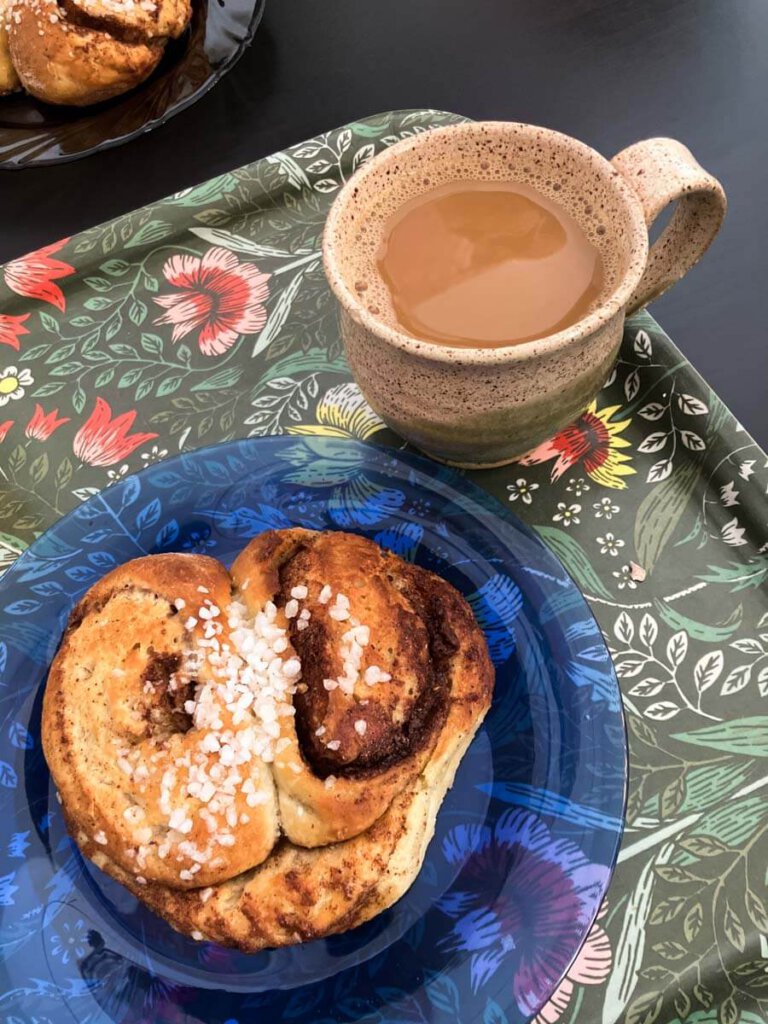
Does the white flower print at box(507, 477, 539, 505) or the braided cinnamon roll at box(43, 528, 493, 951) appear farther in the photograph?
the white flower print at box(507, 477, 539, 505)

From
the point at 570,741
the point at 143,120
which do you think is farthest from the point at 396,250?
the point at 143,120

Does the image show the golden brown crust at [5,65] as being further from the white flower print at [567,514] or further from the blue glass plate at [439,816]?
the white flower print at [567,514]

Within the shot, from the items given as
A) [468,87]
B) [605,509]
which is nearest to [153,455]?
[605,509]

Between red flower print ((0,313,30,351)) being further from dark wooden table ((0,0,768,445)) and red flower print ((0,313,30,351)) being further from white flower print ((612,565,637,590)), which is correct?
white flower print ((612,565,637,590))

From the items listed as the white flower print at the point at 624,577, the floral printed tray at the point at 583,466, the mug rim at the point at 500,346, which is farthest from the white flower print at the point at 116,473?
the white flower print at the point at 624,577

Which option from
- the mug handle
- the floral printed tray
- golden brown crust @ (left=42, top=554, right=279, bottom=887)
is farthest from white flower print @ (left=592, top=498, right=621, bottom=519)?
golden brown crust @ (left=42, top=554, right=279, bottom=887)

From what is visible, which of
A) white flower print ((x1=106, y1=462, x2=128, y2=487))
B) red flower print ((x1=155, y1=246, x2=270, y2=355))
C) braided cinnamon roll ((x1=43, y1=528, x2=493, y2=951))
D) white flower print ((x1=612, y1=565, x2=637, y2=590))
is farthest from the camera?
red flower print ((x1=155, y1=246, x2=270, y2=355))

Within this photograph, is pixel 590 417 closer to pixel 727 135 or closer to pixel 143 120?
pixel 727 135
